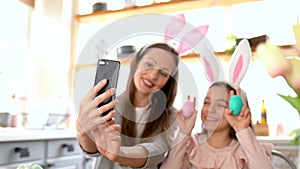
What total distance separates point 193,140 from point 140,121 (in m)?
0.14

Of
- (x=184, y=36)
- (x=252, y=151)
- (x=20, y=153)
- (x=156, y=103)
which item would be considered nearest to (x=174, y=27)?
(x=184, y=36)

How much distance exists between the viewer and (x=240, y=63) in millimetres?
534

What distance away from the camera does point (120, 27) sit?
0.44 m

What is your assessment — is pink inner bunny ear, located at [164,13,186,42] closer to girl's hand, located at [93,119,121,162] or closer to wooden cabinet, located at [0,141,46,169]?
girl's hand, located at [93,119,121,162]

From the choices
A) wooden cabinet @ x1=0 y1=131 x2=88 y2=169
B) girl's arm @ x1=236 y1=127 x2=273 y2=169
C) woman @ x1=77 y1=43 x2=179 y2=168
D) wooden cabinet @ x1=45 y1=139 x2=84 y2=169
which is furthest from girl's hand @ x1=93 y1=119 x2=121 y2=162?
wooden cabinet @ x1=45 y1=139 x2=84 y2=169

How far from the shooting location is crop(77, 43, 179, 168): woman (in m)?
0.48

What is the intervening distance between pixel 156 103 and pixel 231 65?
144 millimetres

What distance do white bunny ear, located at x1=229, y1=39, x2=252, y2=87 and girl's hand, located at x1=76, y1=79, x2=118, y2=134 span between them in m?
0.22

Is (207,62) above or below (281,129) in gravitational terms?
above

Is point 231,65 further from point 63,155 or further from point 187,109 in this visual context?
point 63,155

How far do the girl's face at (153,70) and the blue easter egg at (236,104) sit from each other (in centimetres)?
11

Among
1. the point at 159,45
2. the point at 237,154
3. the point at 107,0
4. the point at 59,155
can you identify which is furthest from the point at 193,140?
the point at 107,0

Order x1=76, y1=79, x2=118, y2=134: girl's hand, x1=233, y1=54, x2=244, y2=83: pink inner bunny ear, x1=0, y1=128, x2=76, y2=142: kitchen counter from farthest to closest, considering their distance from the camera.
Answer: x1=0, y1=128, x2=76, y2=142: kitchen counter, x1=233, y1=54, x2=244, y2=83: pink inner bunny ear, x1=76, y1=79, x2=118, y2=134: girl's hand

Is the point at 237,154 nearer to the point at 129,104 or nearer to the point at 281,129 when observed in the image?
the point at 129,104
